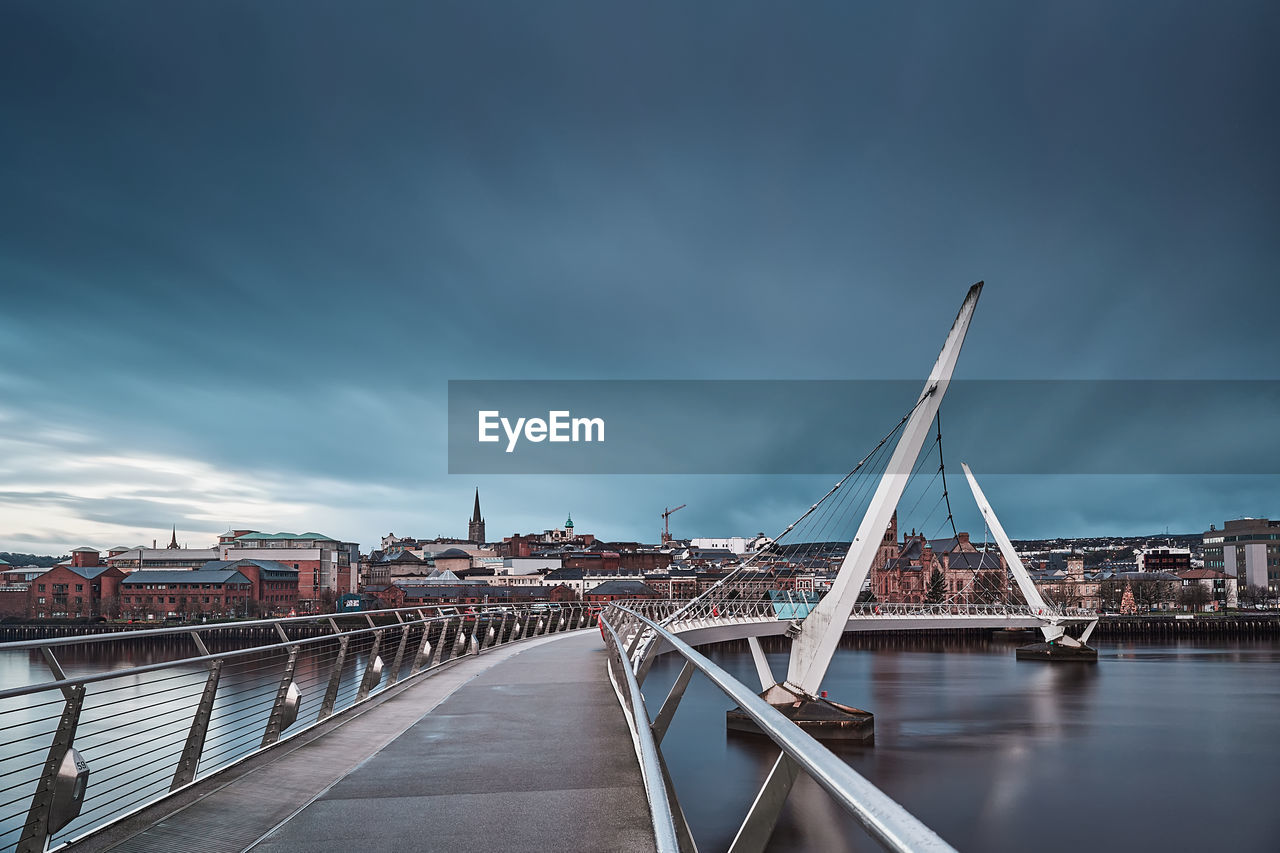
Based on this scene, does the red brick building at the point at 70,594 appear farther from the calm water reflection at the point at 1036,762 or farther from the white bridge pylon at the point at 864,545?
the white bridge pylon at the point at 864,545

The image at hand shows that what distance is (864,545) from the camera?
31.8m

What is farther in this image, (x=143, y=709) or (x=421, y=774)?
(x=143, y=709)

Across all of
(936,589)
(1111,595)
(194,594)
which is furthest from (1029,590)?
(194,594)

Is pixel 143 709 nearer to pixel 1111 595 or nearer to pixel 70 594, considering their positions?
pixel 70 594

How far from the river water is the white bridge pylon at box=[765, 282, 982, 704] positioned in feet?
9.55

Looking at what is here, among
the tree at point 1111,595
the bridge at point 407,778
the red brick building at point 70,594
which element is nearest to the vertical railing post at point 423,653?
the bridge at point 407,778

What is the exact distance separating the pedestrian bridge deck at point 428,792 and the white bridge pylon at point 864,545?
918 inches

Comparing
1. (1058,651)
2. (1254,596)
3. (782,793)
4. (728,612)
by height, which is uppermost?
(782,793)

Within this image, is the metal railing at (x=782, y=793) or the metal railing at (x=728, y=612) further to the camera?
the metal railing at (x=728, y=612)

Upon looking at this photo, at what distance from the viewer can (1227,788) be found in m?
30.7

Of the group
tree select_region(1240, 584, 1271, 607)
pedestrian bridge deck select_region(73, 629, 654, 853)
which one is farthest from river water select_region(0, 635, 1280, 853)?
tree select_region(1240, 584, 1271, 607)

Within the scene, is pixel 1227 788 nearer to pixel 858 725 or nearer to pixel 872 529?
pixel 858 725

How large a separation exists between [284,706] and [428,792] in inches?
97.7

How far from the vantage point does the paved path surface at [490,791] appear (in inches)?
179
